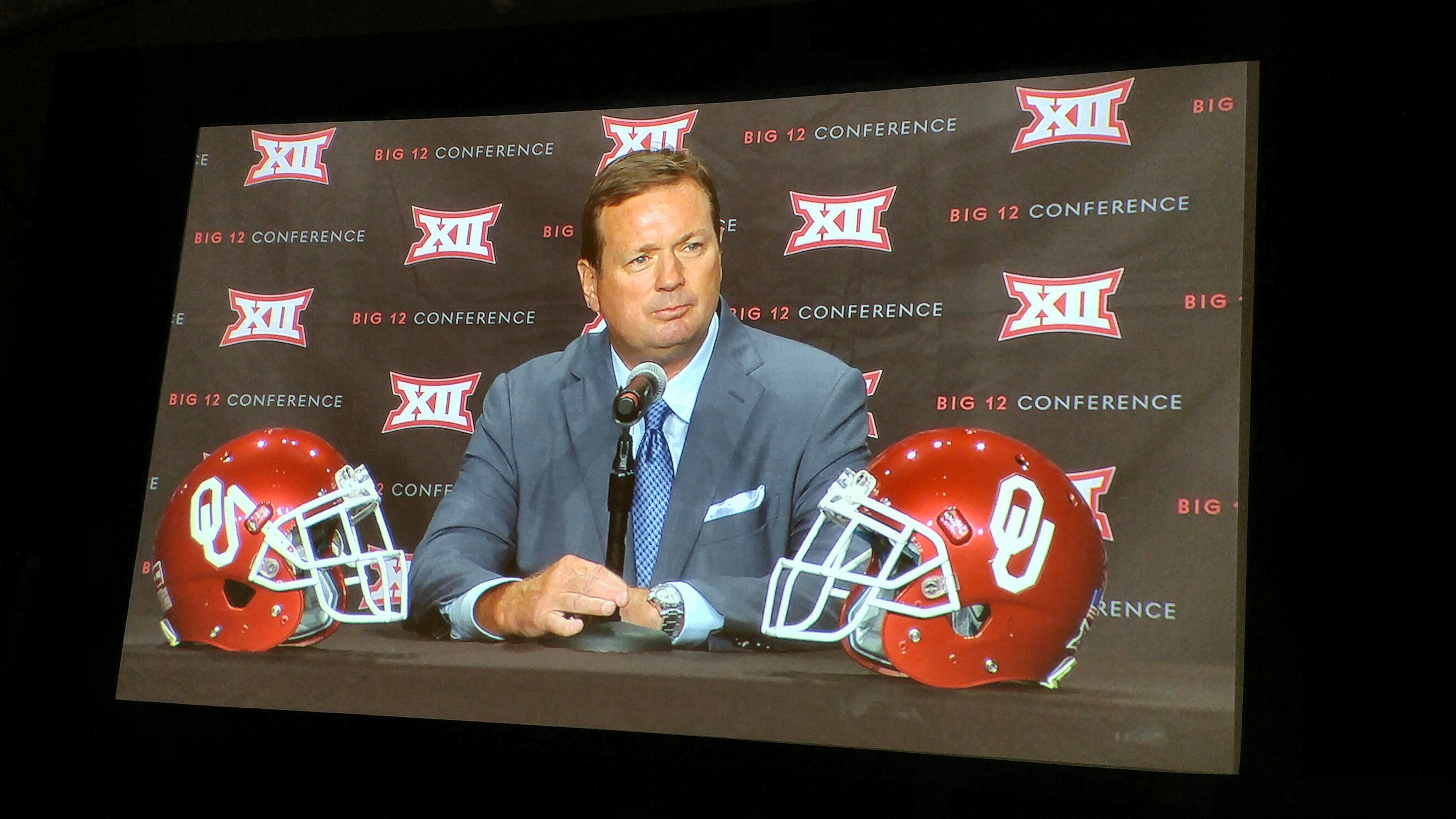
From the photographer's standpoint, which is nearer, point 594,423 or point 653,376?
point 653,376

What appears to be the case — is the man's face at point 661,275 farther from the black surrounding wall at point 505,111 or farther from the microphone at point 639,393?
the black surrounding wall at point 505,111

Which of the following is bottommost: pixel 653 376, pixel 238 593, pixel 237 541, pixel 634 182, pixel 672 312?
pixel 238 593

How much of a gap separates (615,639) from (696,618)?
6.7 inches

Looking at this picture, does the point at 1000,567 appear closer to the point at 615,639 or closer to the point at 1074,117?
the point at 615,639

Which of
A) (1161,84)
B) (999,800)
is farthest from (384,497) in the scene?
(1161,84)

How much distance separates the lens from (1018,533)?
7.08 ft

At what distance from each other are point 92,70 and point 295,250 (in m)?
0.89

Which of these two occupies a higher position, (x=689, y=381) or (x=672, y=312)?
(x=672, y=312)

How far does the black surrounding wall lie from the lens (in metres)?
2.25

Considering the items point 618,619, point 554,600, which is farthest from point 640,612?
point 554,600

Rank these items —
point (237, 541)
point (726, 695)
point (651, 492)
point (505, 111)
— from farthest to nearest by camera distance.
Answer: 1. point (505, 111)
2. point (237, 541)
3. point (651, 492)
4. point (726, 695)

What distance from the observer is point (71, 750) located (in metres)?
2.69

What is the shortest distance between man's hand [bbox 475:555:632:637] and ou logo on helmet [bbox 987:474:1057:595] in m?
0.67

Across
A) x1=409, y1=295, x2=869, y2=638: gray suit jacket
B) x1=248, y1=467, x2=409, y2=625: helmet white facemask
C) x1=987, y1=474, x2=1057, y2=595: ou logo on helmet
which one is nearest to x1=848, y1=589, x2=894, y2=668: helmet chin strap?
x1=409, y1=295, x2=869, y2=638: gray suit jacket
